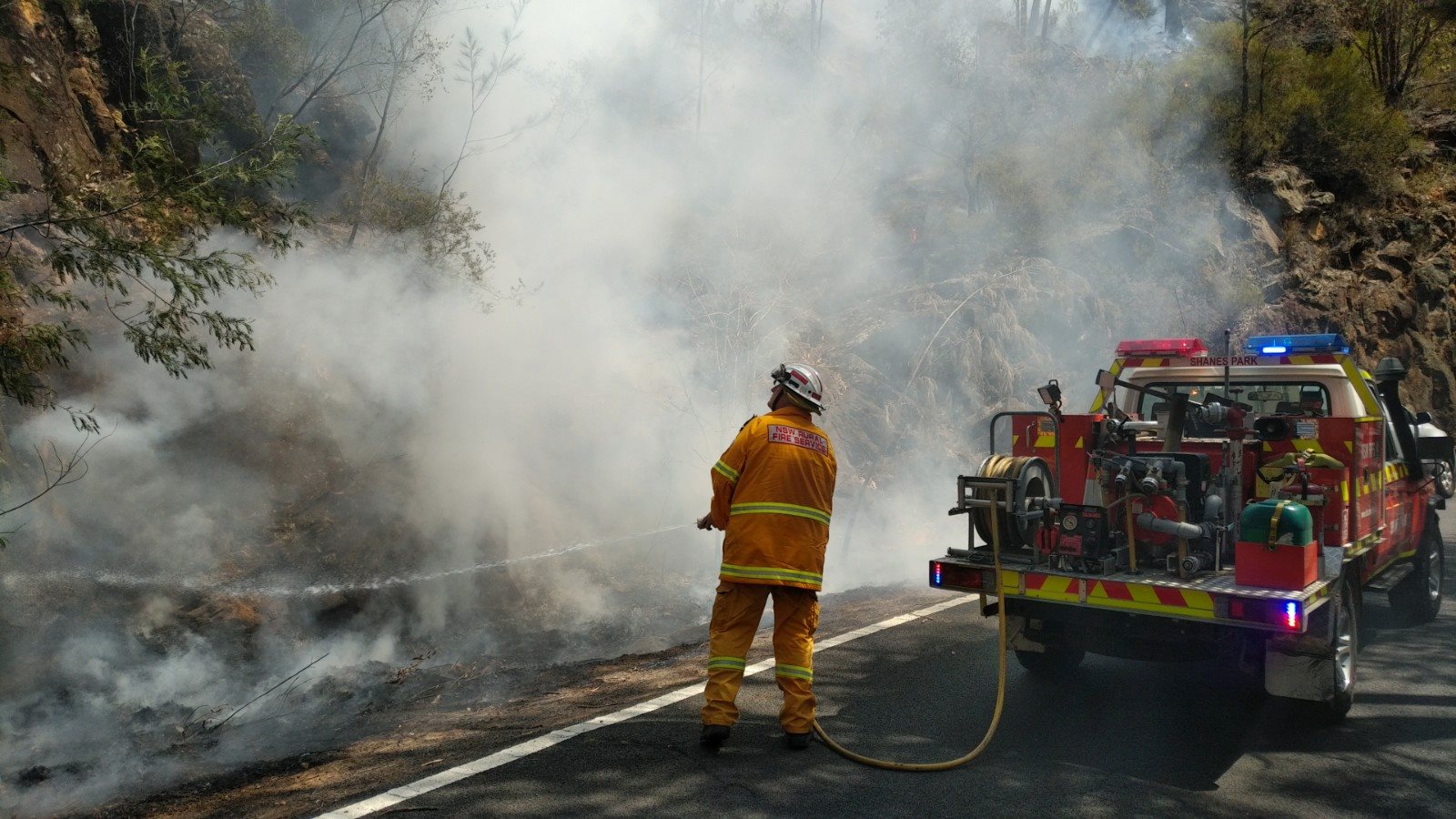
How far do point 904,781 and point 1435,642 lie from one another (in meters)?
3.91

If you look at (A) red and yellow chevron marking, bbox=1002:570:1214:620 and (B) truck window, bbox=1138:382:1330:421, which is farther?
(B) truck window, bbox=1138:382:1330:421

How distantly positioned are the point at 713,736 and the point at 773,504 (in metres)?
0.89

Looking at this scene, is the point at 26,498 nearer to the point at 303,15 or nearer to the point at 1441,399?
the point at 303,15

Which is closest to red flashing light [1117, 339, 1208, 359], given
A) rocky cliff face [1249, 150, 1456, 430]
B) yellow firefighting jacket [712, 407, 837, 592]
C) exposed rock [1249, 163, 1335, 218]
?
yellow firefighting jacket [712, 407, 837, 592]

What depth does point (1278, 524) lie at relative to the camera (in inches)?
151

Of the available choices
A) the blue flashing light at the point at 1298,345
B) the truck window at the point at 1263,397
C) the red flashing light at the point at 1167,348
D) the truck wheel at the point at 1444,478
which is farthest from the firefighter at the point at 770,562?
the truck wheel at the point at 1444,478

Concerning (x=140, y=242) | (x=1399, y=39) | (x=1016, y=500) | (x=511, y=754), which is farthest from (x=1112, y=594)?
(x=1399, y=39)

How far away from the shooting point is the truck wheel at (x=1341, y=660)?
4.02 m

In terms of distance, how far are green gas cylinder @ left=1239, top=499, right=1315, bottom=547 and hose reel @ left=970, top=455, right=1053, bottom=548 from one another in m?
→ 0.81

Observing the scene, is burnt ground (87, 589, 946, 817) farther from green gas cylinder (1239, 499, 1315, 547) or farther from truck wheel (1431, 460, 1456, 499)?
truck wheel (1431, 460, 1456, 499)

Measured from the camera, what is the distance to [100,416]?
283 inches

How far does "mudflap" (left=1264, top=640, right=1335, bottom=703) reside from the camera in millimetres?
3893

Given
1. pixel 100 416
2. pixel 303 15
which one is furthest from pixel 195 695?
pixel 303 15

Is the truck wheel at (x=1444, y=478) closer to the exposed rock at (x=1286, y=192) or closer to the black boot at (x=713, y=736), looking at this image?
the black boot at (x=713, y=736)
